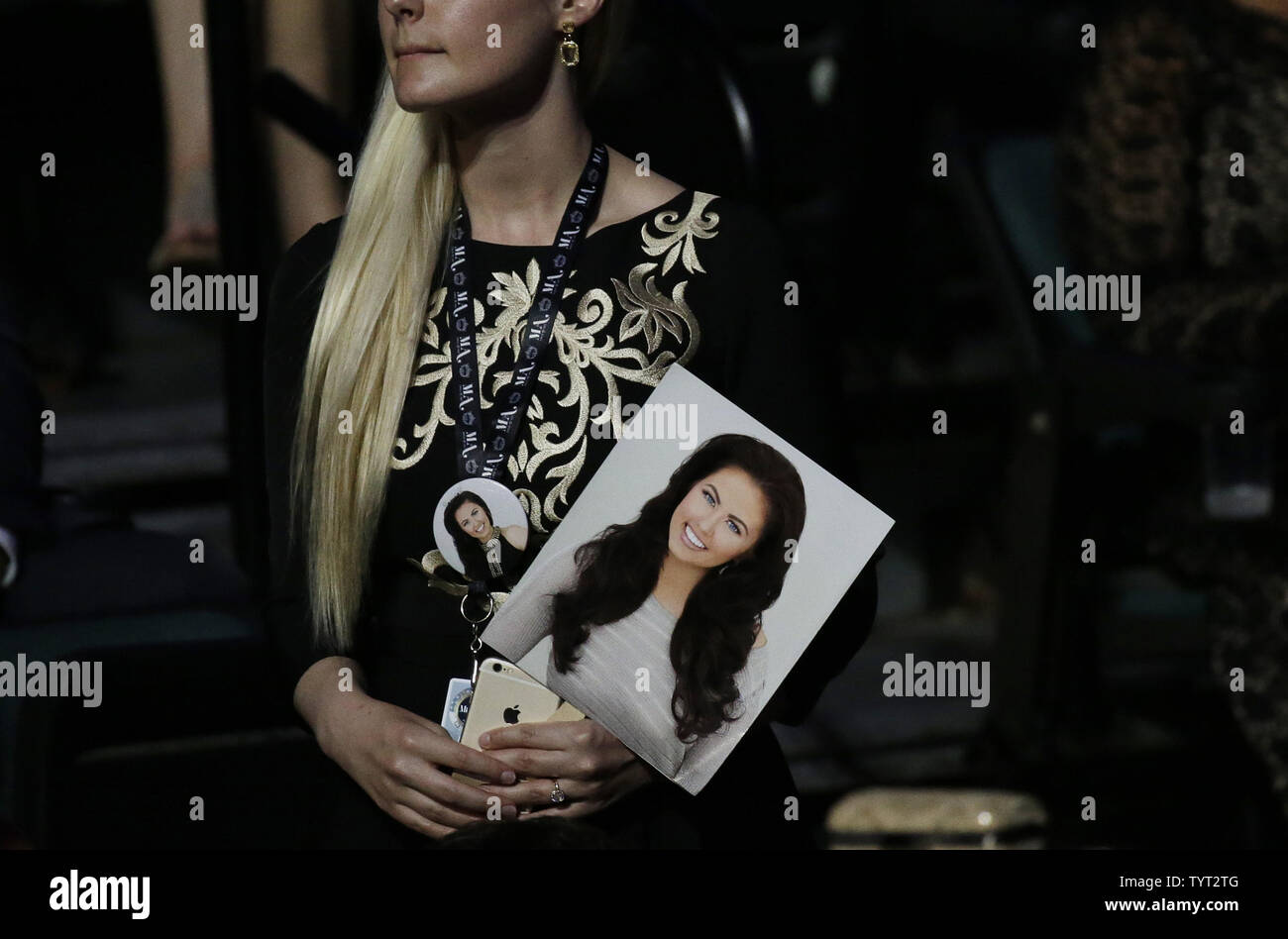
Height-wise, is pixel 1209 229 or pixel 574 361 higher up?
pixel 1209 229

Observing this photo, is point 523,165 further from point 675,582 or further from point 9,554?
point 9,554

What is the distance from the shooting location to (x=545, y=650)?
A: 4.51 feet

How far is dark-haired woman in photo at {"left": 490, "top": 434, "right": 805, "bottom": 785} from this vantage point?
1.36 meters

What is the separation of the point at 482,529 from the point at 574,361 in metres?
0.18

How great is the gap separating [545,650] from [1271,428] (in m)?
1.58

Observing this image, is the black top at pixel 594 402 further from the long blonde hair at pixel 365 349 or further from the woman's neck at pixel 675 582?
the woman's neck at pixel 675 582

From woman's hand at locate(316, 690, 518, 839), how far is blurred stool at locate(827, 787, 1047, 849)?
1.11 m

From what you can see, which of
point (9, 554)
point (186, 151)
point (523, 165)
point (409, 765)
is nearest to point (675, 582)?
point (409, 765)

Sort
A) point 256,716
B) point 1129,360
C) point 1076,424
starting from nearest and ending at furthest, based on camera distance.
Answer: point 256,716
point 1129,360
point 1076,424

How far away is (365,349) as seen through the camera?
1.48 m

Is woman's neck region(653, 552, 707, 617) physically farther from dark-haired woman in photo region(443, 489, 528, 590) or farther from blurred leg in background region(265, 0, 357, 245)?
blurred leg in background region(265, 0, 357, 245)

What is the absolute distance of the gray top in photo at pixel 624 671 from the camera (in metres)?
1.36

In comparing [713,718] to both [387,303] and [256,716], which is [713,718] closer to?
[387,303]
